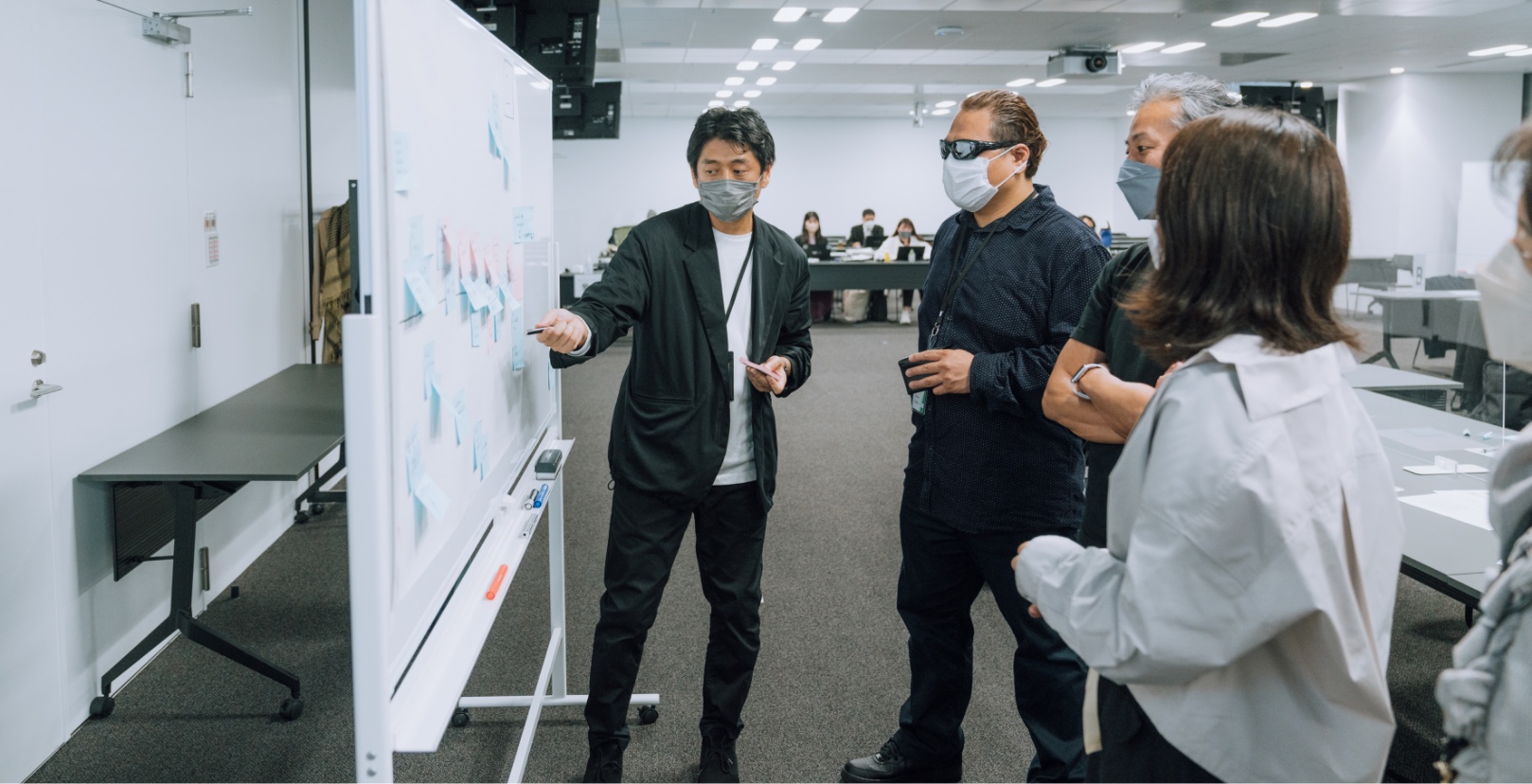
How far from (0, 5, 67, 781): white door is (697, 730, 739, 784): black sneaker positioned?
4.82 ft

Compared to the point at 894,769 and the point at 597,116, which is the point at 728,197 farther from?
the point at 597,116

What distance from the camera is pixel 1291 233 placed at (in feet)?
3.24

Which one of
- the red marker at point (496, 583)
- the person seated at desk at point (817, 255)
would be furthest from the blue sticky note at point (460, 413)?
the person seated at desk at point (817, 255)

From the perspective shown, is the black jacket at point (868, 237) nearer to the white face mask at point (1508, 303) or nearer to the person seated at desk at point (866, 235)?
the person seated at desk at point (866, 235)

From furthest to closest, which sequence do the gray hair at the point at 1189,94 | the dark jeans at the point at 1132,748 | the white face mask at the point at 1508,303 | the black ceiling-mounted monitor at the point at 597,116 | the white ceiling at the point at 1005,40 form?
1. the black ceiling-mounted monitor at the point at 597,116
2. the white ceiling at the point at 1005,40
3. the gray hair at the point at 1189,94
4. the dark jeans at the point at 1132,748
5. the white face mask at the point at 1508,303

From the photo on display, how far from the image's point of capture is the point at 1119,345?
1.54 metres

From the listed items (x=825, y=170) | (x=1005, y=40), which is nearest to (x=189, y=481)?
(x=1005, y=40)

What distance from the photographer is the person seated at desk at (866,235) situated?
41.7 feet

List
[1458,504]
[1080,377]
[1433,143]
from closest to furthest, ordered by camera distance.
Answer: [1080,377], [1458,504], [1433,143]

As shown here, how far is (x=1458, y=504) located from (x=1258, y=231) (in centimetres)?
186

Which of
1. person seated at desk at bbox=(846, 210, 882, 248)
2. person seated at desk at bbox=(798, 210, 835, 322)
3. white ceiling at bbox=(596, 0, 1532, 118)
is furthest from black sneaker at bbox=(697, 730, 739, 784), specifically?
person seated at desk at bbox=(846, 210, 882, 248)

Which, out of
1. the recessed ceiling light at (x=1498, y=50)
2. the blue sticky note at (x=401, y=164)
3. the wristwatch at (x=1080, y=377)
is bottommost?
the wristwatch at (x=1080, y=377)

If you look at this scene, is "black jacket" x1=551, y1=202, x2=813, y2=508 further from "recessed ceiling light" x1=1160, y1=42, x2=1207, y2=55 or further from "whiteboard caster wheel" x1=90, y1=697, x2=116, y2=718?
"recessed ceiling light" x1=1160, y1=42, x2=1207, y2=55

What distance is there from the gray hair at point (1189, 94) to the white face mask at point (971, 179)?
32 cm
